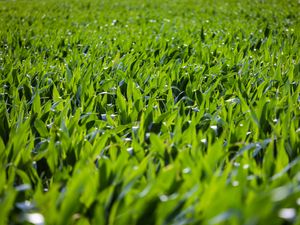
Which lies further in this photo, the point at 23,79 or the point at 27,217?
the point at 23,79

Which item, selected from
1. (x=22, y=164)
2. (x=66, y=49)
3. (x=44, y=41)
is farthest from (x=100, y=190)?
(x=44, y=41)

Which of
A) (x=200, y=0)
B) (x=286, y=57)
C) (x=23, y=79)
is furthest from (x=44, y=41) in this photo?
(x=200, y=0)

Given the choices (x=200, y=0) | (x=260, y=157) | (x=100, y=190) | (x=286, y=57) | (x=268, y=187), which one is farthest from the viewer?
(x=200, y=0)

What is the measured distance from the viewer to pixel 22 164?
158 cm

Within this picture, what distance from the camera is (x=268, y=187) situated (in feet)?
3.95

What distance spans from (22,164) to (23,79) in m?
1.29

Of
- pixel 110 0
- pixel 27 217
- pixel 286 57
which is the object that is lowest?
pixel 110 0

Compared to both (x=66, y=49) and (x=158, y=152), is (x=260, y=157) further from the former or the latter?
(x=66, y=49)

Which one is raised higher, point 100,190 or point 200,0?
point 100,190

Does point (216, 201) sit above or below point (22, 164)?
above

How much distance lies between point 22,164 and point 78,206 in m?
0.47

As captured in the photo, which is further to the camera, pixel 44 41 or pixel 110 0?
pixel 110 0

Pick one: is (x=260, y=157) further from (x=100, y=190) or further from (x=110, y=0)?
(x=110, y=0)

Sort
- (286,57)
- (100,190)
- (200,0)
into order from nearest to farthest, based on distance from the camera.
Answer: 1. (100,190)
2. (286,57)
3. (200,0)
